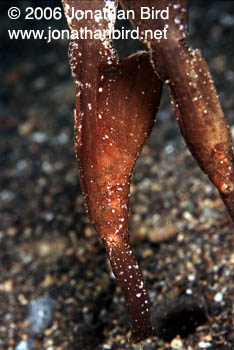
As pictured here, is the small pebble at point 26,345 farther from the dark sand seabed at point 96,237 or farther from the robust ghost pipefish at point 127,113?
the robust ghost pipefish at point 127,113

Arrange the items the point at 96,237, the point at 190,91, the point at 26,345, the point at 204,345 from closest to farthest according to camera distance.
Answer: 1. the point at 190,91
2. the point at 204,345
3. the point at 26,345
4. the point at 96,237

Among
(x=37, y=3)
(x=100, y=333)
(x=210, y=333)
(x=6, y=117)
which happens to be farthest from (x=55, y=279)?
(x=37, y=3)

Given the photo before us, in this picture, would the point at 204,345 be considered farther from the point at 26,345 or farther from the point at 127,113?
the point at 127,113

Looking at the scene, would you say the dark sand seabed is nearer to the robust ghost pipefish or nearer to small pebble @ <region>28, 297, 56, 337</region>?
small pebble @ <region>28, 297, 56, 337</region>

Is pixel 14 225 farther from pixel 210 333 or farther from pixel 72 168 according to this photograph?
pixel 210 333

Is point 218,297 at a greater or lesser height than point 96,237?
lesser

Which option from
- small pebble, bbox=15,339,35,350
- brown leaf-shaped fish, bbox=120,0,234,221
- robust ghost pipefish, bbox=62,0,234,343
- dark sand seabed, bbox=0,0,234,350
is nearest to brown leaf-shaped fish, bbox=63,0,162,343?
robust ghost pipefish, bbox=62,0,234,343

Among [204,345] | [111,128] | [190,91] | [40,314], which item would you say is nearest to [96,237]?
[40,314]

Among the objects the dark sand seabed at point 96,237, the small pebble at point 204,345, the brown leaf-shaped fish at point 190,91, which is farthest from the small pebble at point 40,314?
the brown leaf-shaped fish at point 190,91
